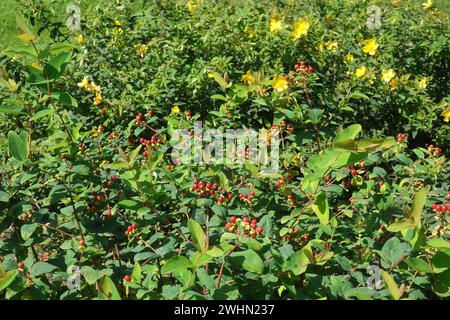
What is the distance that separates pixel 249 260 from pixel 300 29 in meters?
1.87

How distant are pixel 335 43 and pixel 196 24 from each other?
0.80m

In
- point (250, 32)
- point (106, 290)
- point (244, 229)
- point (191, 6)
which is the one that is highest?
point (191, 6)

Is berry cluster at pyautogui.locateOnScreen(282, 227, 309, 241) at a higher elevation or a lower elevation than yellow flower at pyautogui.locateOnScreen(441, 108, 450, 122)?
lower

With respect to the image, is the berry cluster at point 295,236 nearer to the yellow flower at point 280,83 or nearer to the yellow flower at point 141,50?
the yellow flower at point 280,83

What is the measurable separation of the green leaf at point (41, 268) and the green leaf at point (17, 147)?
289 mm

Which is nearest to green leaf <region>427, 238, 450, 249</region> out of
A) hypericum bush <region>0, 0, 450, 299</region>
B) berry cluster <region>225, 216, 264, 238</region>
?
hypericum bush <region>0, 0, 450, 299</region>

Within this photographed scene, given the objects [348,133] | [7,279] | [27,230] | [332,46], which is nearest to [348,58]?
[332,46]

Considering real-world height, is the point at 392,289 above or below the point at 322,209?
below

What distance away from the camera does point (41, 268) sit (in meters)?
1.49

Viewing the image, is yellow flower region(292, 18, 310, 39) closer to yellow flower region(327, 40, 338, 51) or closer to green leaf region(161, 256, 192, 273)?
yellow flower region(327, 40, 338, 51)

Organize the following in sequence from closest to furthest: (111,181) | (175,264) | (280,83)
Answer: (175,264) < (111,181) < (280,83)

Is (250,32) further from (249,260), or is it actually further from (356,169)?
(249,260)

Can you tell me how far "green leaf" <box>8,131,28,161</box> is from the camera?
1.56 metres

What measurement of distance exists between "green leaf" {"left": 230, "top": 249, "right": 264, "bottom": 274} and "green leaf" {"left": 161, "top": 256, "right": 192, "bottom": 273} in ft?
0.45
